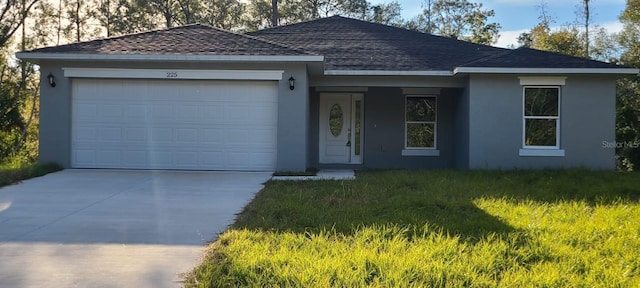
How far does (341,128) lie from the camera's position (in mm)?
15180

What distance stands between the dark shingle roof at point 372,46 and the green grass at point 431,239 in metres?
5.35

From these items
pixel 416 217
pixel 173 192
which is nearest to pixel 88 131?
pixel 173 192

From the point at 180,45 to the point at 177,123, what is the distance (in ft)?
6.13

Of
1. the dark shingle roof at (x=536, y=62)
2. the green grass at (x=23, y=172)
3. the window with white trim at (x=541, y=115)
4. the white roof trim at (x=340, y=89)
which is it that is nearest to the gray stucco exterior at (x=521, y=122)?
the window with white trim at (x=541, y=115)

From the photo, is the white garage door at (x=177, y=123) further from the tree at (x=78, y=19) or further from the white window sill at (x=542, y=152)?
the tree at (x=78, y=19)

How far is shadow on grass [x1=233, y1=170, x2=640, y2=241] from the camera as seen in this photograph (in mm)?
6246

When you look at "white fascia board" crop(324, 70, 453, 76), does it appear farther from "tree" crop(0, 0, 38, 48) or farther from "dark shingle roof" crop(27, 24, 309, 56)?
"tree" crop(0, 0, 38, 48)

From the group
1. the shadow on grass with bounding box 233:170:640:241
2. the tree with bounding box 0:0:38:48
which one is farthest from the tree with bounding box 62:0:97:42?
the shadow on grass with bounding box 233:170:640:241

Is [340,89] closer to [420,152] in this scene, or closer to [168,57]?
[420,152]

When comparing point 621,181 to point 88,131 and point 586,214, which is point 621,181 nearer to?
point 586,214

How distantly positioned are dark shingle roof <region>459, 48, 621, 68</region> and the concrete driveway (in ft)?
20.9

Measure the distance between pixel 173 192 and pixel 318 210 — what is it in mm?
3211

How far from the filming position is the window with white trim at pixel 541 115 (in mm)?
12883

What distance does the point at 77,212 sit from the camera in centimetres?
716
